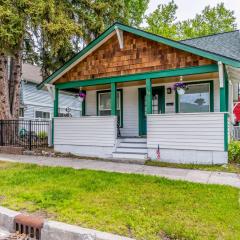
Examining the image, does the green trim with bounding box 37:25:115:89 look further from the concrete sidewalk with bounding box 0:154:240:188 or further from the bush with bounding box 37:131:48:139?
the concrete sidewalk with bounding box 0:154:240:188

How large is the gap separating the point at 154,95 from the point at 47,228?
8.91 meters

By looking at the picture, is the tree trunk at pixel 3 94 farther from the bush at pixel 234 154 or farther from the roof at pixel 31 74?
the bush at pixel 234 154

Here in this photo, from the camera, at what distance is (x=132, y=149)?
9812 mm

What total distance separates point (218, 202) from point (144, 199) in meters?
1.28

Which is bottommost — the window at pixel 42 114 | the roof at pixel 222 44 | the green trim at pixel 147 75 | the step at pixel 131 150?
the step at pixel 131 150

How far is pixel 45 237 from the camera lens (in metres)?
3.65

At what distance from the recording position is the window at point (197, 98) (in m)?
10.2

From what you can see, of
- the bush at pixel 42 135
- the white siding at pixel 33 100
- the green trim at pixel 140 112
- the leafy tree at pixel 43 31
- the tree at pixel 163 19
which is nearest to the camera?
the leafy tree at pixel 43 31

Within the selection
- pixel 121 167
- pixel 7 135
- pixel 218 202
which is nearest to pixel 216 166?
pixel 121 167

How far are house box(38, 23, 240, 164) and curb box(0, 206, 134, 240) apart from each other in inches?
228

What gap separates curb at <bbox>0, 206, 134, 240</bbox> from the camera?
11.1 ft

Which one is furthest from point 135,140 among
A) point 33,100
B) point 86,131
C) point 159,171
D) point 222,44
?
point 33,100

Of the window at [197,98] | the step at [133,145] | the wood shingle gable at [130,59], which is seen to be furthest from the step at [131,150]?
the wood shingle gable at [130,59]

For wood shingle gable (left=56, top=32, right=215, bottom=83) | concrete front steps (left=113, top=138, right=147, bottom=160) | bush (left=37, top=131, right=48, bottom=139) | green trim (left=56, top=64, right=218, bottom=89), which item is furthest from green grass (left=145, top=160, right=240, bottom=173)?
A: bush (left=37, top=131, right=48, bottom=139)
